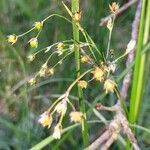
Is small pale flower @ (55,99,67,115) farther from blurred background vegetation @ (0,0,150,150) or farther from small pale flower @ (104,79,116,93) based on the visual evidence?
blurred background vegetation @ (0,0,150,150)

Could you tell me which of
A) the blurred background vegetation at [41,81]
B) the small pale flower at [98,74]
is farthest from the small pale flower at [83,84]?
the blurred background vegetation at [41,81]

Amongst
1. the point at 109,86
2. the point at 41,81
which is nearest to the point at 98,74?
the point at 109,86

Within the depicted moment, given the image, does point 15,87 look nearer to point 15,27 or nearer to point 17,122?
point 17,122

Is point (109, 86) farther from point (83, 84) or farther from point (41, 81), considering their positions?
point (41, 81)

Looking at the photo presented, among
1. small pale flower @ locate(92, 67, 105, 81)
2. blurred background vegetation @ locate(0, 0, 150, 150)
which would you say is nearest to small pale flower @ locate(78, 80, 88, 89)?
small pale flower @ locate(92, 67, 105, 81)

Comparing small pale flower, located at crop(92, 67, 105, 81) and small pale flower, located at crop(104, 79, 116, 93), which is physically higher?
small pale flower, located at crop(92, 67, 105, 81)

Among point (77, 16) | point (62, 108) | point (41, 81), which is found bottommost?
point (41, 81)

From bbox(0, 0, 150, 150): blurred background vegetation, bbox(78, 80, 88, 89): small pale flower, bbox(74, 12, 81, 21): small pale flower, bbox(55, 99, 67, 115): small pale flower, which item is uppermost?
bbox(74, 12, 81, 21): small pale flower

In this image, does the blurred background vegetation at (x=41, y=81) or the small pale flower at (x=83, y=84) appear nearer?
the small pale flower at (x=83, y=84)

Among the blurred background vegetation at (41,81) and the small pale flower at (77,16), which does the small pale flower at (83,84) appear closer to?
the small pale flower at (77,16)
